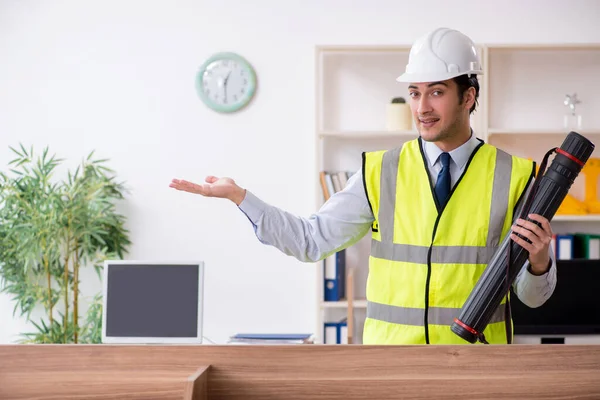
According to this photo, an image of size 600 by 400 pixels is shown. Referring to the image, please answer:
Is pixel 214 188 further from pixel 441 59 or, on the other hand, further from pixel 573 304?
pixel 573 304

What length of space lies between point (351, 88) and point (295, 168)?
0.52m

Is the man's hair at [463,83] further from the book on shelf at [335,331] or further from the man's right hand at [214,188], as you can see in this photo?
the book on shelf at [335,331]

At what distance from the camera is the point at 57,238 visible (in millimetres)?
4270

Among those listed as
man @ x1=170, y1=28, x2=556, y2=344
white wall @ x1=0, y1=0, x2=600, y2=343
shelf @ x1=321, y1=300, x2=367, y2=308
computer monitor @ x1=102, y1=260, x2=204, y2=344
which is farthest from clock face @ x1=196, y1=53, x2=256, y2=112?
man @ x1=170, y1=28, x2=556, y2=344

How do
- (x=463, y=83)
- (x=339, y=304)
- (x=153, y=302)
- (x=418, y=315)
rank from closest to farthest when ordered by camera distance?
1. (x=418, y=315)
2. (x=463, y=83)
3. (x=153, y=302)
4. (x=339, y=304)

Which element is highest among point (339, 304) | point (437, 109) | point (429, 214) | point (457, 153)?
point (437, 109)

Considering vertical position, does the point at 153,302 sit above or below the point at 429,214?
below

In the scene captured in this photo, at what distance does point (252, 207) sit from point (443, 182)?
1.57 ft

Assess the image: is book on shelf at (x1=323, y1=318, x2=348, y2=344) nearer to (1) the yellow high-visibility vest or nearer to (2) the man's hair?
(1) the yellow high-visibility vest

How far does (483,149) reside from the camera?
2.14 meters

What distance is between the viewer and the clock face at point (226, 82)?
14.7 ft

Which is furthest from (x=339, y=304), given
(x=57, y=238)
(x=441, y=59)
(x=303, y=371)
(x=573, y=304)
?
(x=303, y=371)

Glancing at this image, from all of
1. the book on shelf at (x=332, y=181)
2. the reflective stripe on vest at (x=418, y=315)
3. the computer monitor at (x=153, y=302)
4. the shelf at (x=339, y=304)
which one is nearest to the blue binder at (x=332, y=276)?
the shelf at (x=339, y=304)

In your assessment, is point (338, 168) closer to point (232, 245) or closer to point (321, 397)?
point (232, 245)
